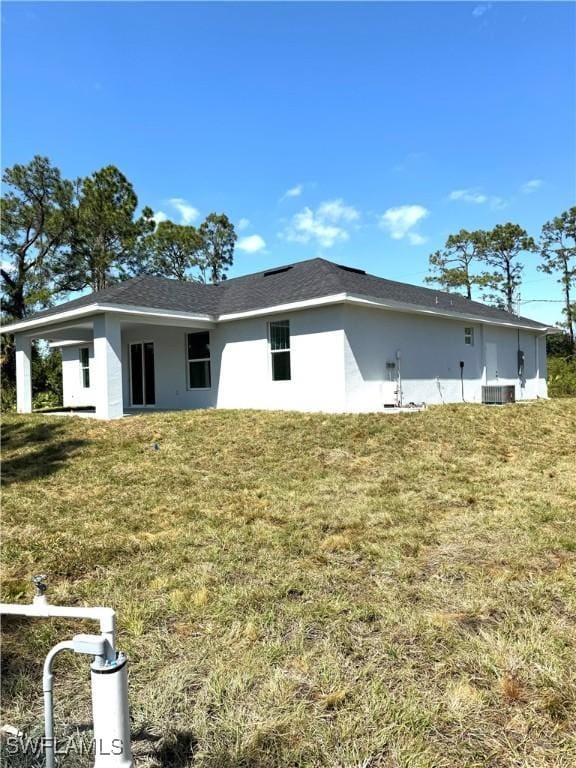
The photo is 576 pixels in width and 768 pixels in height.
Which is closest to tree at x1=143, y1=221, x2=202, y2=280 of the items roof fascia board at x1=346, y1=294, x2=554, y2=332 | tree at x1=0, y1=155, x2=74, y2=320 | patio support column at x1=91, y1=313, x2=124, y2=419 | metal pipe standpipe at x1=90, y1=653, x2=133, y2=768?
tree at x1=0, y1=155, x2=74, y2=320

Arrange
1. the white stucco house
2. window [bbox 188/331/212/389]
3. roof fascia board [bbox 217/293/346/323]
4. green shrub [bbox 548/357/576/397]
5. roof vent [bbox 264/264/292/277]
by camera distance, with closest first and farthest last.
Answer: roof fascia board [bbox 217/293/346/323] → the white stucco house → window [bbox 188/331/212/389] → roof vent [bbox 264/264/292/277] → green shrub [bbox 548/357/576/397]

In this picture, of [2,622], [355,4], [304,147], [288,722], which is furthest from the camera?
[304,147]

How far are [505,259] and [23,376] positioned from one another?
111ft

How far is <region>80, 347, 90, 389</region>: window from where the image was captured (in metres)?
19.2

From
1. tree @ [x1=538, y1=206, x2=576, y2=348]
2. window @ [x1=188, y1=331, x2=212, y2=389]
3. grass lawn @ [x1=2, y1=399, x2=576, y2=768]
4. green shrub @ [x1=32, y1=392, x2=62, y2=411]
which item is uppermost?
tree @ [x1=538, y1=206, x2=576, y2=348]

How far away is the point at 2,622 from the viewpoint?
10.4ft

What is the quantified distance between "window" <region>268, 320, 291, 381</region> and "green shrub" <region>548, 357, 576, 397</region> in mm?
17054

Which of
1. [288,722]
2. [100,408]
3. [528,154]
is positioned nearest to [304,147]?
[528,154]

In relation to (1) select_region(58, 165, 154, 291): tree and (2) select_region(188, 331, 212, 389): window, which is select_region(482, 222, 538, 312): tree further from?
(2) select_region(188, 331, 212, 389): window

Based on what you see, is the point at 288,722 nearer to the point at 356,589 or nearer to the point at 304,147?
the point at 356,589

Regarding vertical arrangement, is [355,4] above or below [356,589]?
above

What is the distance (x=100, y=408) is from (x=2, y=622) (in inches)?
352

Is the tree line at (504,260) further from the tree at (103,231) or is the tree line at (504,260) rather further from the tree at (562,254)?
the tree at (103,231)

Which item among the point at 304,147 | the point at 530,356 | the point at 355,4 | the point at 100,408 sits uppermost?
the point at 304,147
